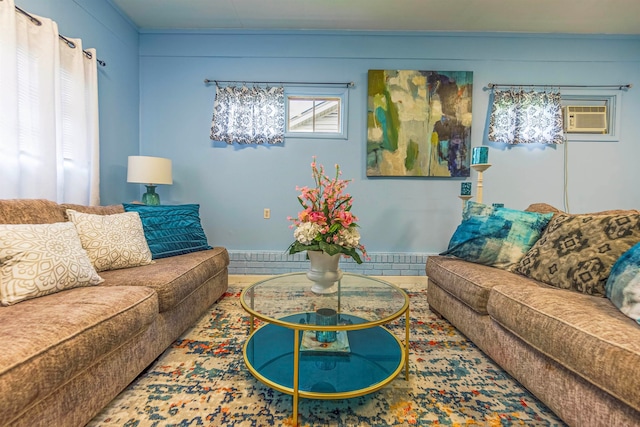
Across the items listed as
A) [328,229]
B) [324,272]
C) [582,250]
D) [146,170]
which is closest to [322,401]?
[324,272]

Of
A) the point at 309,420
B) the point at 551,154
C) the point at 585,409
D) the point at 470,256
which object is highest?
the point at 551,154

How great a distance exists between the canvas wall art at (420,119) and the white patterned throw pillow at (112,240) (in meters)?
2.23

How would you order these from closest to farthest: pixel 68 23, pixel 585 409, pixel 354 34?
pixel 585 409
pixel 68 23
pixel 354 34

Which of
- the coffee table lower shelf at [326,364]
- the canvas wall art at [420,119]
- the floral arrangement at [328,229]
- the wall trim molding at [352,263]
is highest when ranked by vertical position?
the canvas wall art at [420,119]

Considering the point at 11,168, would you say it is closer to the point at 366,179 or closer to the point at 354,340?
the point at 354,340

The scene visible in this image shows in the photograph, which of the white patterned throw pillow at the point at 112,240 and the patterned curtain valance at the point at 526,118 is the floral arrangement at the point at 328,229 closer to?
the white patterned throw pillow at the point at 112,240

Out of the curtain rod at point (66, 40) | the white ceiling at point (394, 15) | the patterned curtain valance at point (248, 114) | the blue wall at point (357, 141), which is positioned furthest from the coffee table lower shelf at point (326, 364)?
the white ceiling at point (394, 15)

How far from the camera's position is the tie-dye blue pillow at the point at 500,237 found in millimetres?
1922

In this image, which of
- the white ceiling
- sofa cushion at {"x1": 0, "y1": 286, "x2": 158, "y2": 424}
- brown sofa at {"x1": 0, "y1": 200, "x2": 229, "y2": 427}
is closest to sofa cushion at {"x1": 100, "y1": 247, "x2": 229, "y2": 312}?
brown sofa at {"x1": 0, "y1": 200, "x2": 229, "y2": 427}

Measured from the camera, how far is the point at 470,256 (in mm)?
2096

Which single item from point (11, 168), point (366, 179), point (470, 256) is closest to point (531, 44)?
point (366, 179)

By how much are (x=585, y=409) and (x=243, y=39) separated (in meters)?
3.76

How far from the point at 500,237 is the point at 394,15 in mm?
2312

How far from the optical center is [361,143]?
3.17 metres
